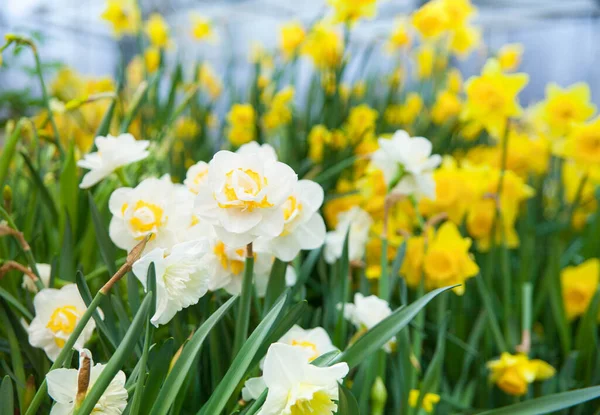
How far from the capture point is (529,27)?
504 cm

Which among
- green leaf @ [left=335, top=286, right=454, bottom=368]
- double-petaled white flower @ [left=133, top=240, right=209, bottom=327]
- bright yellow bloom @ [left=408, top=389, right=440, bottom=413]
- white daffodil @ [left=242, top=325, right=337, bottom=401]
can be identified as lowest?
bright yellow bloom @ [left=408, top=389, right=440, bottom=413]

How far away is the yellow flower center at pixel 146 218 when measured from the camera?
46 cm

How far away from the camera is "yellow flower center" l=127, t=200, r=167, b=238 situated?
0.46 m

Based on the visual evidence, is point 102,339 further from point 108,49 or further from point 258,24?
point 258,24

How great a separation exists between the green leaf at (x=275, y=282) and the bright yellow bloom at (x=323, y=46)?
2.79 ft

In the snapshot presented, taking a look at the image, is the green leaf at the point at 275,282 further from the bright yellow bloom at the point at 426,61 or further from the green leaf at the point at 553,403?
the bright yellow bloom at the point at 426,61

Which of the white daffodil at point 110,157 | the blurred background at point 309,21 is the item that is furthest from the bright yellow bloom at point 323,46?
the blurred background at point 309,21

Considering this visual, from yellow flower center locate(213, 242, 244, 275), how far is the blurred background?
3448mm

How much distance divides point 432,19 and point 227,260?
81 cm

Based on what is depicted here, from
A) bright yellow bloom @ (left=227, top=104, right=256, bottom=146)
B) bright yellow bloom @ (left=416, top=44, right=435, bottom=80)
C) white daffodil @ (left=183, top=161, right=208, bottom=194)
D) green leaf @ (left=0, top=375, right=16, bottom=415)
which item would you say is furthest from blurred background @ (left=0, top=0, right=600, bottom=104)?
green leaf @ (left=0, top=375, right=16, bottom=415)

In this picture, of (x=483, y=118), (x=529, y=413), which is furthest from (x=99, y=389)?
(x=483, y=118)

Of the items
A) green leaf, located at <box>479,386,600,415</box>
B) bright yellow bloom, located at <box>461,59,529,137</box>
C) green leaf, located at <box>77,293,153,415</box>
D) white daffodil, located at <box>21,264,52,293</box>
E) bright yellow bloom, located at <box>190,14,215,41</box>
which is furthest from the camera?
bright yellow bloom, located at <box>190,14,215,41</box>

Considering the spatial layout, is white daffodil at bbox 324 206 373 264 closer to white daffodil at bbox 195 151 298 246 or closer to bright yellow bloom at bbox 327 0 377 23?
white daffodil at bbox 195 151 298 246

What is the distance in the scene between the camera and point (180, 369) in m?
0.39
